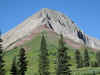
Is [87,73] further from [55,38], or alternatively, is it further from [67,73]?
[55,38]

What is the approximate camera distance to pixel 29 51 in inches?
5635

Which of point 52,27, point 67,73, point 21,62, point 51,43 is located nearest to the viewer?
point 67,73

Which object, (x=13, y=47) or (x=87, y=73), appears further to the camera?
(x=13, y=47)

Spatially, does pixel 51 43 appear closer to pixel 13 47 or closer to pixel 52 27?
pixel 13 47

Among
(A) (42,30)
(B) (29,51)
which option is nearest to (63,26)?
(A) (42,30)

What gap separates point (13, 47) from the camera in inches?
6142

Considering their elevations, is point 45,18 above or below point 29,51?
above

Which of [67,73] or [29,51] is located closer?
[67,73]

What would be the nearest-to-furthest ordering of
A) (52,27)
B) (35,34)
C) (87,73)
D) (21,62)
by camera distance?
(87,73), (21,62), (35,34), (52,27)

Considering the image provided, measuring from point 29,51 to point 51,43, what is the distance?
17623 mm

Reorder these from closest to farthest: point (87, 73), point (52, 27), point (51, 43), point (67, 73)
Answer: point (67, 73) → point (87, 73) → point (51, 43) → point (52, 27)

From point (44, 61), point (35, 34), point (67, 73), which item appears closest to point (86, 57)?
point (44, 61)

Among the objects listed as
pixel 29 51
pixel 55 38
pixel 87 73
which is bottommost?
pixel 87 73

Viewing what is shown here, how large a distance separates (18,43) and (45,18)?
42200mm
